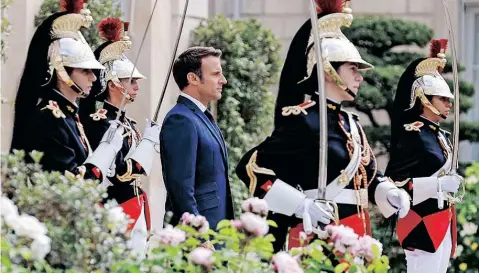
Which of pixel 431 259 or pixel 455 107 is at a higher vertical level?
pixel 455 107

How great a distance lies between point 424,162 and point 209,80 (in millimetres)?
2418

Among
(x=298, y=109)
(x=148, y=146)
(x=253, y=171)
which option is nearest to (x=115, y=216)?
(x=253, y=171)

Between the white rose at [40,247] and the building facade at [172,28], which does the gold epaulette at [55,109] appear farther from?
the white rose at [40,247]

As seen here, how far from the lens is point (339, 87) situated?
24.5 feet

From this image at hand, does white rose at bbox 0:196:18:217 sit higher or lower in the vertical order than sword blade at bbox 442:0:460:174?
higher

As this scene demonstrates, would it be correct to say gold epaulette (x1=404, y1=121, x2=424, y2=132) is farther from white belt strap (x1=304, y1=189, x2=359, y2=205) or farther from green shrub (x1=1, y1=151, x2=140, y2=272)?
green shrub (x1=1, y1=151, x2=140, y2=272)

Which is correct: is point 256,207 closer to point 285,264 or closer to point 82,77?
point 285,264

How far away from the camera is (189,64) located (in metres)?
7.54

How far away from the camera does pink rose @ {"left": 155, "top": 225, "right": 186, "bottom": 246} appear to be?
17.4 feet

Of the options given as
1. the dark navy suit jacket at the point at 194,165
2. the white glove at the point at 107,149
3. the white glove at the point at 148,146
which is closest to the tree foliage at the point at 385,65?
the white glove at the point at 148,146

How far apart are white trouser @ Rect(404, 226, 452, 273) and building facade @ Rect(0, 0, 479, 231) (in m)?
2.09

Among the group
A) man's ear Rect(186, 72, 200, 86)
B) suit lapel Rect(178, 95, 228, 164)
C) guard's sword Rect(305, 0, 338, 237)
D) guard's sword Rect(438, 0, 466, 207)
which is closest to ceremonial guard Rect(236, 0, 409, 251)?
suit lapel Rect(178, 95, 228, 164)

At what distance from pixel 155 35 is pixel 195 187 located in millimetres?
4705

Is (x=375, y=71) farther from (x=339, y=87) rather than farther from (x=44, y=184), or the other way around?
(x=44, y=184)
